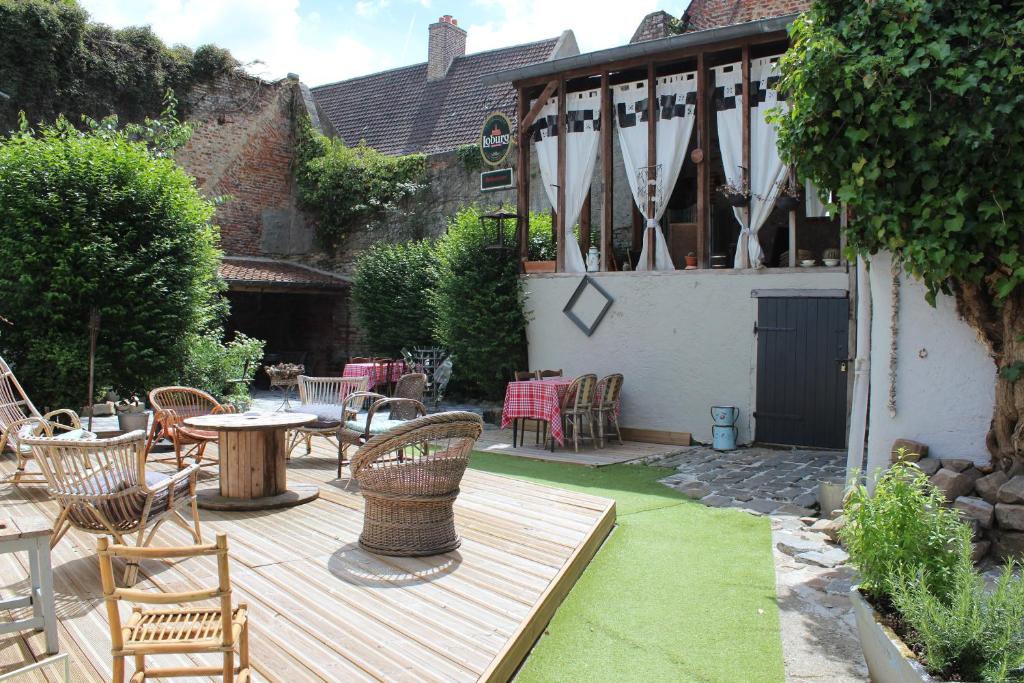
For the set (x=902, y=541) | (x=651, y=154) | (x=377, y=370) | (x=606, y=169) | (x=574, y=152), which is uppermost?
(x=574, y=152)

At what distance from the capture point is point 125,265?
8.95 m

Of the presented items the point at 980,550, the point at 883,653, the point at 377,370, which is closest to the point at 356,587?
the point at 883,653

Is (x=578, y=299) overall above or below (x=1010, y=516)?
above

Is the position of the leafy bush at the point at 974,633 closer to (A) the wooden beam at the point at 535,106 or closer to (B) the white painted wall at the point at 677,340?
(B) the white painted wall at the point at 677,340

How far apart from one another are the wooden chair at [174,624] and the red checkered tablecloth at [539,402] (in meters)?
6.18

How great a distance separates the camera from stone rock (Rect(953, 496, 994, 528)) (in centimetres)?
450

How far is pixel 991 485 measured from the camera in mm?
4645

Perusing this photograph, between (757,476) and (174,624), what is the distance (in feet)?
19.6

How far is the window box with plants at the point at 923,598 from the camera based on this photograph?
2.55 metres

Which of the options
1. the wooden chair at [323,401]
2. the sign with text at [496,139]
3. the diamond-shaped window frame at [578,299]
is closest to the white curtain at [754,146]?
the diamond-shaped window frame at [578,299]

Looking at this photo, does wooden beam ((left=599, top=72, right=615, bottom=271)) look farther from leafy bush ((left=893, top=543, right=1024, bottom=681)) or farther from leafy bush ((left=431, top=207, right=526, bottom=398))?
leafy bush ((left=893, top=543, right=1024, bottom=681))

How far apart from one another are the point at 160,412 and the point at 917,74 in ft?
20.0

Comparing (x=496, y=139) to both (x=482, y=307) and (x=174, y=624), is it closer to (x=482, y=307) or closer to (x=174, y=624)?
(x=482, y=307)

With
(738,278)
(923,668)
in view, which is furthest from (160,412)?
(738,278)
